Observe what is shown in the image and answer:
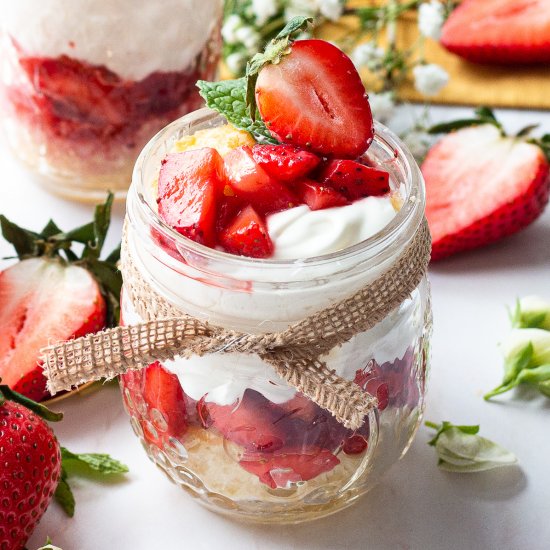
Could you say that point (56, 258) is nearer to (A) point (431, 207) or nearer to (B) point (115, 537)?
(B) point (115, 537)

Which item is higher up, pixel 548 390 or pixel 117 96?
pixel 117 96

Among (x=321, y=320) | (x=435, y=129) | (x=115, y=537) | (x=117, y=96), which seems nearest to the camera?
(x=321, y=320)

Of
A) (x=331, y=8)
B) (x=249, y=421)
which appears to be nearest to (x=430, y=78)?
(x=331, y=8)

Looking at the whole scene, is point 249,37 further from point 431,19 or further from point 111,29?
point 111,29

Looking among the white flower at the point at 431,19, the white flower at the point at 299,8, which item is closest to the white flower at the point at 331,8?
the white flower at the point at 299,8

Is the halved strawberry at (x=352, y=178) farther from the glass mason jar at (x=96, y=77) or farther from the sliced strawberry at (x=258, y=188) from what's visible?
the glass mason jar at (x=96, y=77)

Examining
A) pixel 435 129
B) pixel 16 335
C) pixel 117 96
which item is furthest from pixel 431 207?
pixel 16 335
